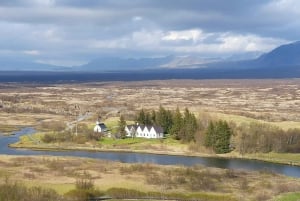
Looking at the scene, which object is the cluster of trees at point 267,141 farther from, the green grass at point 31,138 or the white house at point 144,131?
the green grass at point 31,138

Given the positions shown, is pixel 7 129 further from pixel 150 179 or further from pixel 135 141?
pixel 150 179

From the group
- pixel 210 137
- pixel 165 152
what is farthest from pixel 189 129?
pixel 165 152

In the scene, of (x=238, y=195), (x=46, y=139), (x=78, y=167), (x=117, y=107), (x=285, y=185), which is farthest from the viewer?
(x=117, y=107)

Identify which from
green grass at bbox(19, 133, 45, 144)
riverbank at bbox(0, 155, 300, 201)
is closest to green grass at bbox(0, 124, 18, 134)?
green grass at bbox(19, 133, 45, 144)

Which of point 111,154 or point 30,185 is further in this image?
point 111,154

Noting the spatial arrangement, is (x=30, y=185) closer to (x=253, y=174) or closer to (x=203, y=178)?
Result: (x=203, y=178)

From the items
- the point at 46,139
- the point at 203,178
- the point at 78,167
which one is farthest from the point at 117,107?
the point at 203,178

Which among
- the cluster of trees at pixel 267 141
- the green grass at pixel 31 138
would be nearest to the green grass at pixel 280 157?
the cluster of trees at pixel 267 141
